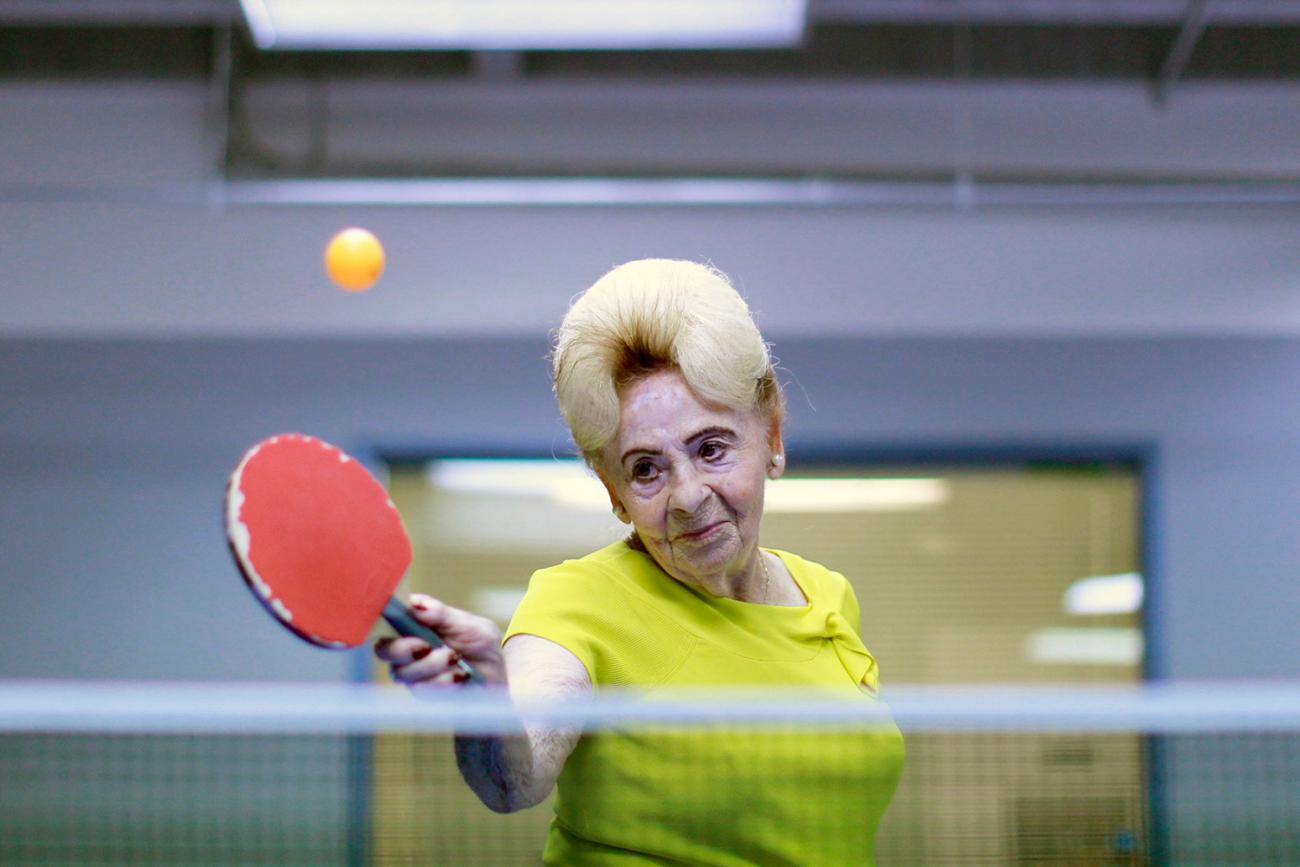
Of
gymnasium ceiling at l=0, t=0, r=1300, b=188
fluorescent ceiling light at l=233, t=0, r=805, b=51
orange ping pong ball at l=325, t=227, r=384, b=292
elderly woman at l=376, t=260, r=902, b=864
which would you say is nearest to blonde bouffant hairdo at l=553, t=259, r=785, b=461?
elderly woman at l=376, t=260, r=902, b=864

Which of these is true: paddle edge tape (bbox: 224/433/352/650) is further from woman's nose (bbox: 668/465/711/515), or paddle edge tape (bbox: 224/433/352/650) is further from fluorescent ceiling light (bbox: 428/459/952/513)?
fluorescent ceiling light (bbox: 428/459/952/513)

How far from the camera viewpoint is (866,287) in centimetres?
618

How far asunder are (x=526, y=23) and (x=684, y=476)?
3.11m

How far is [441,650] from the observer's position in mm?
1309

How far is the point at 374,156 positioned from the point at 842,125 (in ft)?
6.87

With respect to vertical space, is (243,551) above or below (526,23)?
below

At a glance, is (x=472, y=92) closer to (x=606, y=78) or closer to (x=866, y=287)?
(x=606, y=78)

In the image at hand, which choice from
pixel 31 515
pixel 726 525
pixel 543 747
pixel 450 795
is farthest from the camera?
pixel 31 515

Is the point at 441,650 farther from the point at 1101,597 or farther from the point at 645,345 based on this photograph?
the point at 1101,597

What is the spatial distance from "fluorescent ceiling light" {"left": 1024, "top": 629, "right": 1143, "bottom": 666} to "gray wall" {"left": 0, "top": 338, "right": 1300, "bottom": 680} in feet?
0.49

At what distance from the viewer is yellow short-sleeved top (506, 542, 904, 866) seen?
5.10 ft

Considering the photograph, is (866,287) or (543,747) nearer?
(543,747)

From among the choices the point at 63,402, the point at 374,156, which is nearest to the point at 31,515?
the point at 63,402

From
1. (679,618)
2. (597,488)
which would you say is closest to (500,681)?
(679,618)
